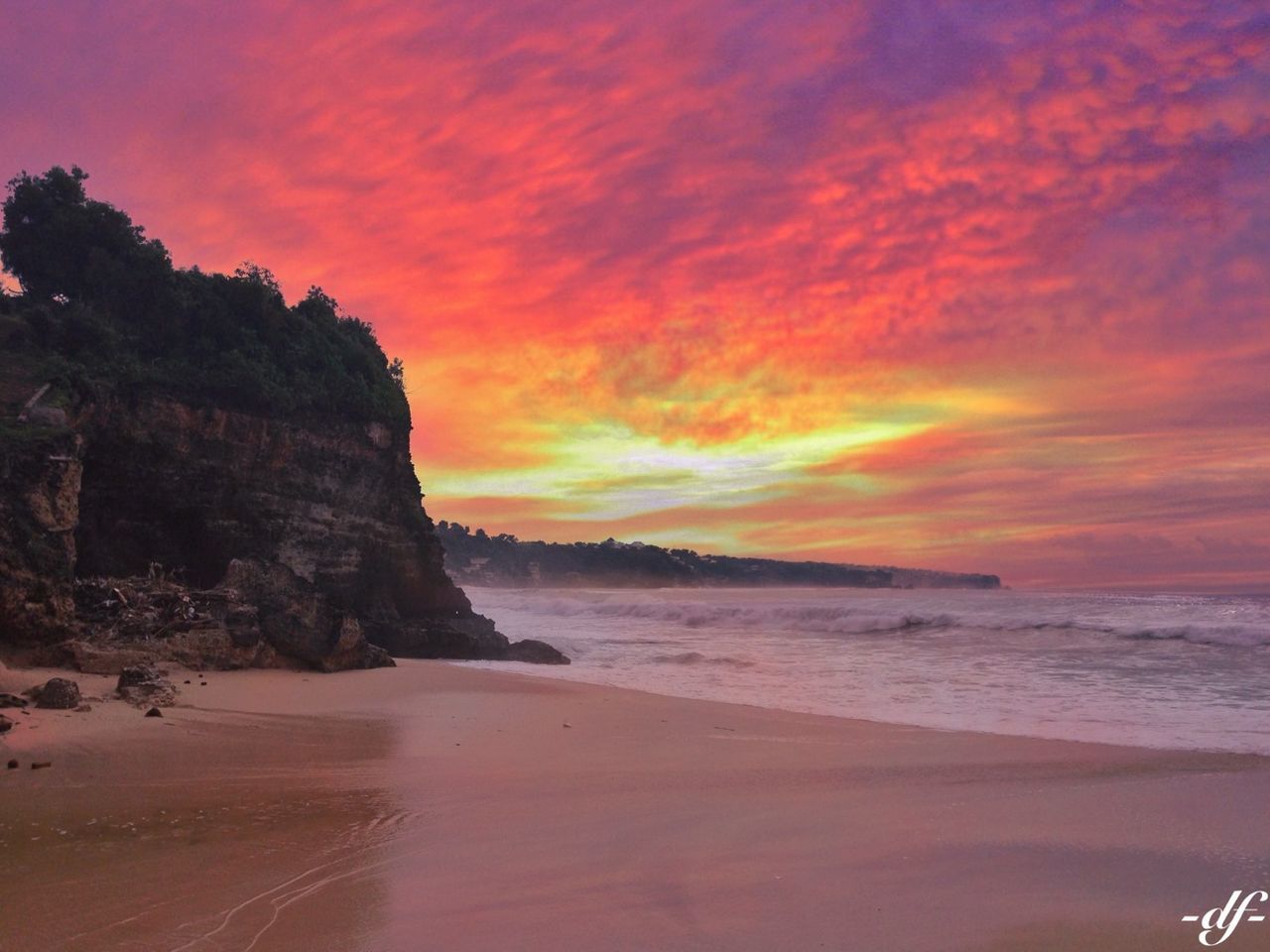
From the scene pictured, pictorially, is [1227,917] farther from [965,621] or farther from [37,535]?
[965,621]

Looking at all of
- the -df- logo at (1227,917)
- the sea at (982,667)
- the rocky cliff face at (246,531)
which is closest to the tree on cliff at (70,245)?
the rocky cliff face at (246,531)

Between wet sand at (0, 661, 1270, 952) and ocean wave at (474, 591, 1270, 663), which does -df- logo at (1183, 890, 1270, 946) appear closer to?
wet sand at (0, 661, 1270, 952)

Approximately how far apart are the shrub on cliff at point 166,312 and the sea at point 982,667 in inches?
308

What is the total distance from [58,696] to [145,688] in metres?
1.23

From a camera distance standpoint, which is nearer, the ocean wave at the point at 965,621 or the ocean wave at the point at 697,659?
the ocean wave at the point at 697,659

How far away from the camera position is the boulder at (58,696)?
7.45 metres

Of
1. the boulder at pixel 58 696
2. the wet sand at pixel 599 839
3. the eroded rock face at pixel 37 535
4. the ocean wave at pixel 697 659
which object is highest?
the eroded rock face at pixel 37 535

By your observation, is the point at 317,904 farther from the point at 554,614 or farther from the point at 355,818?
the point at 554,614

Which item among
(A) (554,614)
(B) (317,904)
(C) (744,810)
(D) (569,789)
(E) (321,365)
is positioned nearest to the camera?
(B) (317,904)

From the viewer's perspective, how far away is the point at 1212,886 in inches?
158

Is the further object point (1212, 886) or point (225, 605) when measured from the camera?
point (225, 605)

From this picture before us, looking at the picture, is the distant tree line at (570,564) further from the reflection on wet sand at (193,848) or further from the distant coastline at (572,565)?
the reflection on wet sand at (193,848)

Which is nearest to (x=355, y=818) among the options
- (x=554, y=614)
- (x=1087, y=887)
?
(x=1087, y=887)

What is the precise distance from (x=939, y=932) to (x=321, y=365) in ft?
57.2
